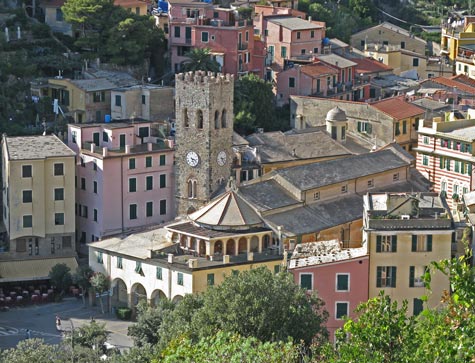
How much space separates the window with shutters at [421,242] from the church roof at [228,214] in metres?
9.71

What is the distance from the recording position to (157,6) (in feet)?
339

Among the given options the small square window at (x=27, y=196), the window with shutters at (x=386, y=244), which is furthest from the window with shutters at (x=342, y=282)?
the small square window at (x=27, y=196)

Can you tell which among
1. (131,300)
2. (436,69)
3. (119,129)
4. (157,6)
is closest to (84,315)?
(131,300)

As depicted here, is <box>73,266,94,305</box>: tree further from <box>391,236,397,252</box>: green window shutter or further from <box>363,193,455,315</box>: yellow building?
<box>391,236,397,252</box>: green window shutter

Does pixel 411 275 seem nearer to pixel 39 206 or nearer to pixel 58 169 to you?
pixel 58 169

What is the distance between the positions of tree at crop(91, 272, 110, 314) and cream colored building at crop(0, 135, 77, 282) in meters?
3.28

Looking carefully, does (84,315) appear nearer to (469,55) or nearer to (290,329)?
(290,329)

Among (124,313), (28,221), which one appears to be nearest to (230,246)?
(124,313)

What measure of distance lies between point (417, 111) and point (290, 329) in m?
36.5

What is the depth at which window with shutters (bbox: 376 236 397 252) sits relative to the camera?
63312 mm

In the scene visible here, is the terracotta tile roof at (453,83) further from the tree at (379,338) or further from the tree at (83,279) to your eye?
the tree at (379,338)

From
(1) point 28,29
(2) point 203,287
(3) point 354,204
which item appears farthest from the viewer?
(1) point 28,29

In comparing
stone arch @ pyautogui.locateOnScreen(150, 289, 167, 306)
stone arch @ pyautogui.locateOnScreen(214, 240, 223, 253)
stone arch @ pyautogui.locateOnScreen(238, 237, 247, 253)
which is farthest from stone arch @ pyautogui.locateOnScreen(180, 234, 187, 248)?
stone arch @ pyautogui.locateOnScreen(238, 237, 247, 253)

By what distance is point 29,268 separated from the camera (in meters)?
74.9
